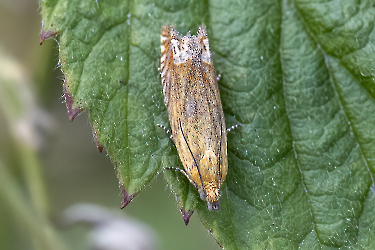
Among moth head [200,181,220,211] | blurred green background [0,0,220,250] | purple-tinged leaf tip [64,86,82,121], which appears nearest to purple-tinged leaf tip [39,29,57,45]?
purple-tinged leaf tip [64,86,82,121]

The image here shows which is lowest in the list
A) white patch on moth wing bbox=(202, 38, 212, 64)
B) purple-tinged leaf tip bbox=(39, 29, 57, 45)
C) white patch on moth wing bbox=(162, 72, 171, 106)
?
white patch on moth wing bbox=(162, 72, 171, 106)

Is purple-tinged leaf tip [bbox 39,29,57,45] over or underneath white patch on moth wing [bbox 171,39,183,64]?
over

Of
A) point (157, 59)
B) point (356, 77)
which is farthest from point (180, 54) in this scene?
point (356, 77)

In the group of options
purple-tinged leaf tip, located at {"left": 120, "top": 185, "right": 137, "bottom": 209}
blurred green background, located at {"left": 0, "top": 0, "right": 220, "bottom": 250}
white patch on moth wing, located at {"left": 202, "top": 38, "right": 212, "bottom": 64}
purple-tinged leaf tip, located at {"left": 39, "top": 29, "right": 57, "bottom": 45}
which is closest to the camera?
purple-tinged leaf tip, located at {"left": 39, "top": 29, "right": 57, "bottom": 45}

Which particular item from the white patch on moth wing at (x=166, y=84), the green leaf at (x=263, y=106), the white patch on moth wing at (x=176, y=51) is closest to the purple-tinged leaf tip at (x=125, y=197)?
the green leaf at (x=263, y=106)

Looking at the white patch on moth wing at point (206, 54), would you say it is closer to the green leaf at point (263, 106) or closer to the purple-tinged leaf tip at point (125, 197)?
the green leaf at point (263, 106)

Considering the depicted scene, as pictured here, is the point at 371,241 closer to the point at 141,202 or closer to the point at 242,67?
the point at 242,67

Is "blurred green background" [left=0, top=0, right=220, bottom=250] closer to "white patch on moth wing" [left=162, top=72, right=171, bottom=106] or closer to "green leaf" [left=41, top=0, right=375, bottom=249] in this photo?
"green leaf" [left=41, top=0, right=375, bottom=249]

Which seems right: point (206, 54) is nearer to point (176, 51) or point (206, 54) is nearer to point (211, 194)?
point (176, 51)
